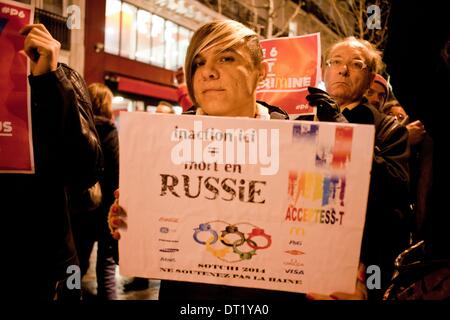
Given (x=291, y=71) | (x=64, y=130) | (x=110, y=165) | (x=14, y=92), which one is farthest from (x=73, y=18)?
(x=110, y=165)

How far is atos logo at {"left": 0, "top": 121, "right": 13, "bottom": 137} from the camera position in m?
1.29

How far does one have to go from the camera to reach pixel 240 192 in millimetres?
1037

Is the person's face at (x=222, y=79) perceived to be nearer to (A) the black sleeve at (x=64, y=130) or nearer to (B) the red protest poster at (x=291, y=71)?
(A) the black sleeve at (x=64, y=130)

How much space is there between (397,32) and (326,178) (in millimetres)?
469

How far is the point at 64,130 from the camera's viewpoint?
1271mm

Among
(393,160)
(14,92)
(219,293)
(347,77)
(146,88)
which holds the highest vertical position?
(146,88)

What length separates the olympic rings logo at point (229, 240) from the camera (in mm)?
1043

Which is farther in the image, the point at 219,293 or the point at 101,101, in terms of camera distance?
the point at 101,101

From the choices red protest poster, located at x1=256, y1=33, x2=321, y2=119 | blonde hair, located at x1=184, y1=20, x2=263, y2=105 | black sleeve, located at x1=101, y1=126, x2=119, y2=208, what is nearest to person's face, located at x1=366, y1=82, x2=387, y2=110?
red protest poster, located at x1=256, y1=33, x2=321, y2=119

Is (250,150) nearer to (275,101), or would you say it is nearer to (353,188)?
(353,188)

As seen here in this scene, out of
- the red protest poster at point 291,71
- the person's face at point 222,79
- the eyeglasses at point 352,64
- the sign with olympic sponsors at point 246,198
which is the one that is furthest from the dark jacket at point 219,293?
the red protest poster at point 291,71

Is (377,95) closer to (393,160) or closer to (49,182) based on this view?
(393,160)

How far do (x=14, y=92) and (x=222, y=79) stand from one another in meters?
0.74
